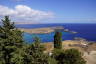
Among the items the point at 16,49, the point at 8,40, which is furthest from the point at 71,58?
the point at 8,40

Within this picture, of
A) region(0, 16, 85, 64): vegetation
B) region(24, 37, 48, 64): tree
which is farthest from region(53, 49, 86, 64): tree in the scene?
region(24, 37, 48, 64): tree

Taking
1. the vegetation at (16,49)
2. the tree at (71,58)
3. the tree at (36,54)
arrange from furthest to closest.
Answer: the tree at (71,58)
the vegetation at (16,49)
the tree at (36,54)

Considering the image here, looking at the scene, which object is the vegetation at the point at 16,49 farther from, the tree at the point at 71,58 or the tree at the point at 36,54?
the tree at the point at 71,58

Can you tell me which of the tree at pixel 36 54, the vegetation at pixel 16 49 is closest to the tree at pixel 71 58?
the vegetation at pixel 16 49

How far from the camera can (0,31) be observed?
60.5 feet

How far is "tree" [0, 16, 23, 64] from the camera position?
58.3 ft

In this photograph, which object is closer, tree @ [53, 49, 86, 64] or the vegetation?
the vegetation

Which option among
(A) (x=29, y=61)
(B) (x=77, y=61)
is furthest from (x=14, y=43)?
(B) (x=77, y=61)

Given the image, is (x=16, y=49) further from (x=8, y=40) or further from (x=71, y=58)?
(x=71, y=58)

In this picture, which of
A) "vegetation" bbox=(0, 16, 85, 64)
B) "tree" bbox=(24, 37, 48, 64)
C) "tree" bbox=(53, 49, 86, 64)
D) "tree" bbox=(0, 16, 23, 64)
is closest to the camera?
"tree" bbox=(24, 37, 48, 64)

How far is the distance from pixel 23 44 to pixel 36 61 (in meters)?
4.44

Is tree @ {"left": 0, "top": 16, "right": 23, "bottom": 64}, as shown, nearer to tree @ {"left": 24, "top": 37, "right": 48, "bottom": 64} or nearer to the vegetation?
the vegetation

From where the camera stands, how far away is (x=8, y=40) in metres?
17.8

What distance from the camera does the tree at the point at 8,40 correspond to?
58.3ft
